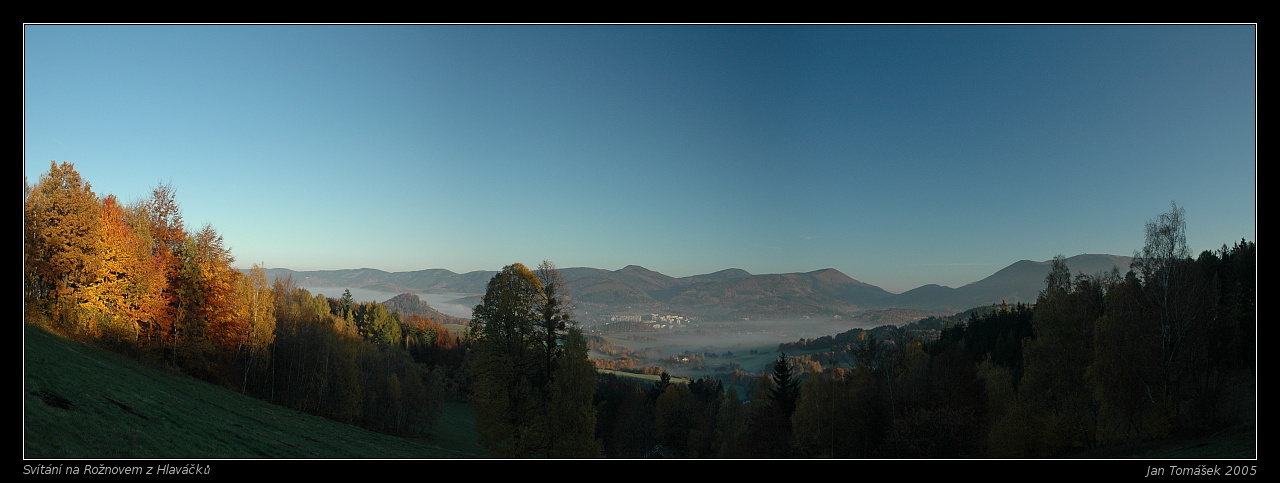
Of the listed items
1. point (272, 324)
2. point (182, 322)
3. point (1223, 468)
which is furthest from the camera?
point (272, 324)

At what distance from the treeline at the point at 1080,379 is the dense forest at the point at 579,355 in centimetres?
6

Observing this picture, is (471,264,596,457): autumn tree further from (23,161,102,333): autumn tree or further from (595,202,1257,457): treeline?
(23,161,102,333): autumn tree

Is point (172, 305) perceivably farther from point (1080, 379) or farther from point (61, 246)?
point (1080, 379)

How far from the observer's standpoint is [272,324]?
26422mm

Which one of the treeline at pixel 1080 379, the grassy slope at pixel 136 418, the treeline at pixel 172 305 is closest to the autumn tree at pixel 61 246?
the treeline at pixel 172 305

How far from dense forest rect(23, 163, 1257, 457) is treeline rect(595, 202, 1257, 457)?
64mm

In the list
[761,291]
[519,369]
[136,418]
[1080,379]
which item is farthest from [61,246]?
[761,291]

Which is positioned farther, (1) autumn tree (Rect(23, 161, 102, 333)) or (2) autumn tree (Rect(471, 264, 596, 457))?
(1) autumn tree (Rect(23, 161, 102, 333))

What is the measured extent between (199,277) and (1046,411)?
3727cm

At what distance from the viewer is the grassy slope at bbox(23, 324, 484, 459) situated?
290 inches

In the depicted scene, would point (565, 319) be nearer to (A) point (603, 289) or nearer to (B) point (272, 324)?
(B) point (272, 324)

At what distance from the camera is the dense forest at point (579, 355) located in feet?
41.5

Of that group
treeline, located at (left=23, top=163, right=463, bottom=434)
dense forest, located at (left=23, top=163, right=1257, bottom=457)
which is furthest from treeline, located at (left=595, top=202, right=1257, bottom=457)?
treeline, located at (left=23, top=163, right=463, bottom=434)

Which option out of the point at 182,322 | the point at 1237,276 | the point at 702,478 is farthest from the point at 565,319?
the point at 1237,276
